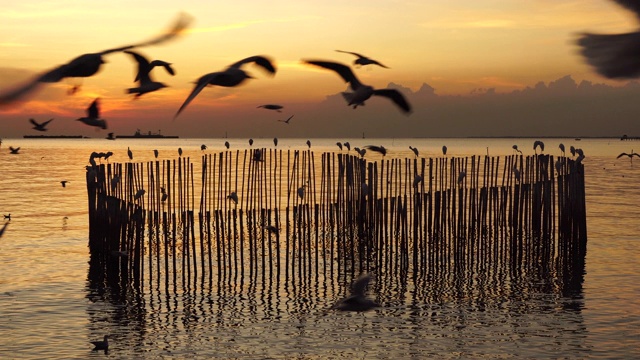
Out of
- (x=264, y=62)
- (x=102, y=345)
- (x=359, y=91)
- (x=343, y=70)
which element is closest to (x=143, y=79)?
(x=264, y=62)

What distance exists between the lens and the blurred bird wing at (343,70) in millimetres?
5645

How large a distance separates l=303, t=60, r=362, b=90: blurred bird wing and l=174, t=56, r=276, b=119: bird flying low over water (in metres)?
0.48

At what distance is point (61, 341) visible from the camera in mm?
13281

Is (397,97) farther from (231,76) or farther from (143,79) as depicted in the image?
(143,79)

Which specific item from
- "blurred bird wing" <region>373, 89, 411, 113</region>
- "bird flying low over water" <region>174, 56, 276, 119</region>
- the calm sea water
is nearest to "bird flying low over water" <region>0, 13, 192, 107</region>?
"bird flying low over water" <region>174, 56, 276, 119</region>

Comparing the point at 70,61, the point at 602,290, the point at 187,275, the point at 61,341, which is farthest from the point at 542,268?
the point at 70,61

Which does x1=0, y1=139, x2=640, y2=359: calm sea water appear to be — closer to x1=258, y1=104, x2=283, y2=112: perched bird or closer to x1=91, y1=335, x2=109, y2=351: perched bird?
x1=91, y1=335, x2=109, y2=351: perched bird

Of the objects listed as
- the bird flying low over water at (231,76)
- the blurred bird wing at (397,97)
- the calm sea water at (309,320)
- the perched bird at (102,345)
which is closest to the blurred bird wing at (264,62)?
the bird flying low over water at (231,76)

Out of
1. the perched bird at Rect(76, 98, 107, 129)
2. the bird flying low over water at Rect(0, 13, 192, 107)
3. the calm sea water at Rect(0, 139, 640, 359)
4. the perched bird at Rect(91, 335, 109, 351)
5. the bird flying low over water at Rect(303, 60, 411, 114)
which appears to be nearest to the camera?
the bird flying low over water at Rect(0, 13, 192, 107)

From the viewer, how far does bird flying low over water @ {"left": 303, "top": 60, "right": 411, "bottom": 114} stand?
5762 millimetres

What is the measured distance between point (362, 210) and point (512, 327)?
18.9 ft

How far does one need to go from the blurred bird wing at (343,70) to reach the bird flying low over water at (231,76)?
481 mm

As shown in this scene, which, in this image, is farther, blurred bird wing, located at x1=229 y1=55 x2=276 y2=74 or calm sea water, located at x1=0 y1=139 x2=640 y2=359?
calm sea water, located at x1=0 y1=139 x2=640 y2=359

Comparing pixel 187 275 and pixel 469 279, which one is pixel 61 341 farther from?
pixel 469 279
